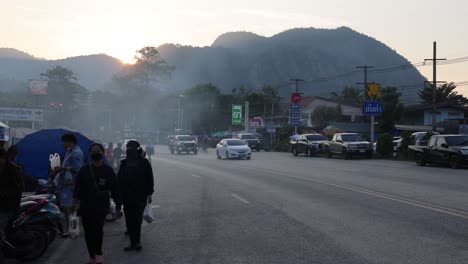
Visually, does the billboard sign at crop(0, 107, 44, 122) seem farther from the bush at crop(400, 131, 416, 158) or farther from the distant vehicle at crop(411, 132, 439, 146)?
the distant vehicle at crop(411, 132, 439, 146)

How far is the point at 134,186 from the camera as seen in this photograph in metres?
8.38

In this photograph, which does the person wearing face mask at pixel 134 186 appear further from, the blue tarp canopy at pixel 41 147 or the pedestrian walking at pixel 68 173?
the blue tarp canopy at pixel 41 147

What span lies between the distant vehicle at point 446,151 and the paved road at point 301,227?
→ 31.1 ft

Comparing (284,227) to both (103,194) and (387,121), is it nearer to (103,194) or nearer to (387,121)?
(103,194)

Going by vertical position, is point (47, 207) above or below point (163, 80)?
below

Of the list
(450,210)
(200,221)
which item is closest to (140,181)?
(200,221)

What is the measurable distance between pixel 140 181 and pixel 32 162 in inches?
278

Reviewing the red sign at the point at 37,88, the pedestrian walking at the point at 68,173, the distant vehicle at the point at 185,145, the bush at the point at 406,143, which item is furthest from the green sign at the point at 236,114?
the pedestrian walking at the point at 68,173

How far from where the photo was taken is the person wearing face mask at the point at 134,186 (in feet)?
27.5

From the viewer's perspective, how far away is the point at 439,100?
73750 mm

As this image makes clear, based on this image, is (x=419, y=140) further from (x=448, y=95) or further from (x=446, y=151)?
(x=448, y=95)

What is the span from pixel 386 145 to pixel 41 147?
2889 centimetres

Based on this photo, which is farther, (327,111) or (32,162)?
(327,111)

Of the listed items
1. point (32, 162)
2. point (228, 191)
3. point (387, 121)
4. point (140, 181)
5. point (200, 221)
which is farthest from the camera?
point (387, 121)
